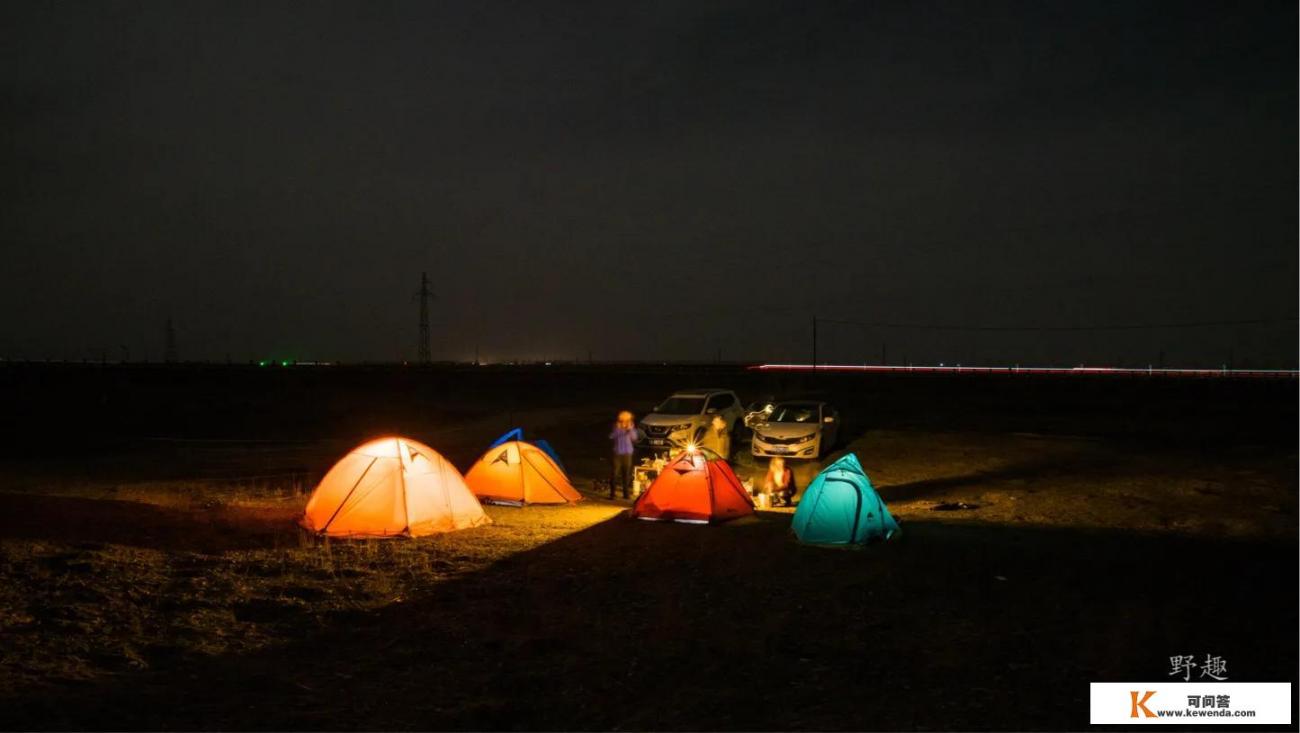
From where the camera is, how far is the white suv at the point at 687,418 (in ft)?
81.1

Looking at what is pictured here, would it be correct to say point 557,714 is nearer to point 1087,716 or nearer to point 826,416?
point 1087,716

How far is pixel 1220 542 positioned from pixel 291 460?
67.8 feet

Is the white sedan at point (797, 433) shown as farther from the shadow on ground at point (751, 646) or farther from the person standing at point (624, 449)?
the shadow on ground at point (751, 646)

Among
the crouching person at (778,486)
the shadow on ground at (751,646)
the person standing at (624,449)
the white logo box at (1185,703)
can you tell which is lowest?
the white logo box at (1185,703)

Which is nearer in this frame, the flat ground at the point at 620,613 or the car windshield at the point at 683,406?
the flat ground at the point at 620,613

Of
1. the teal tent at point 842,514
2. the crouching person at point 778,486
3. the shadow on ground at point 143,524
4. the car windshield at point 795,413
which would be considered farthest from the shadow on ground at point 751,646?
the car windshield at point 795,413

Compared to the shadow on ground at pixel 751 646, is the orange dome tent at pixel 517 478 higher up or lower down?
higher up

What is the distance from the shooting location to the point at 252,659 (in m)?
7.69

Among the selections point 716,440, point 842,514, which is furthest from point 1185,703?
point 716,440

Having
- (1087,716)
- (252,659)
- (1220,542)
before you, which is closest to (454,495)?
(252,659)

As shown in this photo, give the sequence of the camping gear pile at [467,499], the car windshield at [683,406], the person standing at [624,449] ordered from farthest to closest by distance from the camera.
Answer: the car windshield at [683,406] → the person standing at [624,449] → the camping gear pile at [467,499]

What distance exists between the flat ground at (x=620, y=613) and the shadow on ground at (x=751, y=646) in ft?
0.10

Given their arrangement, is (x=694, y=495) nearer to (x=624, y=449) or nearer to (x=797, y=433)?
(x=624, y=449)

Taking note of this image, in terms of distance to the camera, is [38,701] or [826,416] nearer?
[38,701]
